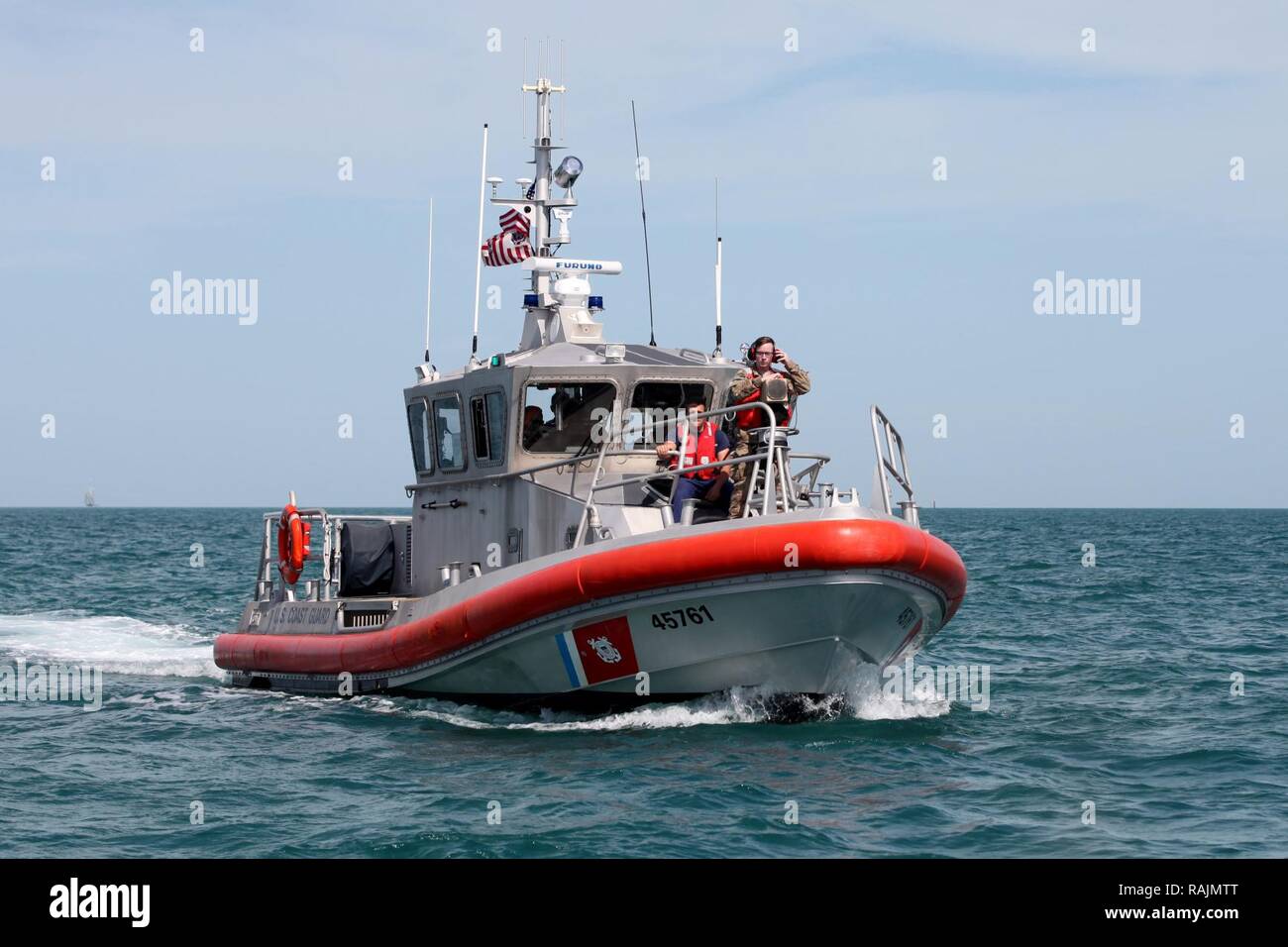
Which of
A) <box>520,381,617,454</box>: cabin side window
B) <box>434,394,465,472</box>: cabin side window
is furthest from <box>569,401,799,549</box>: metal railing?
<box>434,394,465,472</box>: cabin side window

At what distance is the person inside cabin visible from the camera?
12188 mm

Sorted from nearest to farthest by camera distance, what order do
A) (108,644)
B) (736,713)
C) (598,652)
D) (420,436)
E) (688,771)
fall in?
(688,771) → (736,713) → (598,652) → (420,436) → (108,644)

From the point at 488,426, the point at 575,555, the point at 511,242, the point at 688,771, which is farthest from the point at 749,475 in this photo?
the point at 511,242

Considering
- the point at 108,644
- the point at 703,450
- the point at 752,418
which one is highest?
the point at 752,418

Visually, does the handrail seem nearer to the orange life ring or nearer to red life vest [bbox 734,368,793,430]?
red life vest [bbox 734,368,793,430]

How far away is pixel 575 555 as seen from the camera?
10555 millimetres

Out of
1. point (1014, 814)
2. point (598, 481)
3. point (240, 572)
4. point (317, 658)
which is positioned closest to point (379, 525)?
point (317, 658)

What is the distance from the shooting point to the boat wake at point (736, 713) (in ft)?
34.7

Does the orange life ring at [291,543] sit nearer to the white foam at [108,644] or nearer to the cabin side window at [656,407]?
the white foam at [108,644]

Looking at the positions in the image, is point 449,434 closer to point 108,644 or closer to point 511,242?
point 511,242

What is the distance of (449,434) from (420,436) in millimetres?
632

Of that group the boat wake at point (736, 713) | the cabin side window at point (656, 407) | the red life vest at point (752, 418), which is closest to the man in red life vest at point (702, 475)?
the red life vest at point (752, 418)

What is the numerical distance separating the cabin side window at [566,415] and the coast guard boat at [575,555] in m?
0.02

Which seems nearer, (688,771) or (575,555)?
(688,771)
